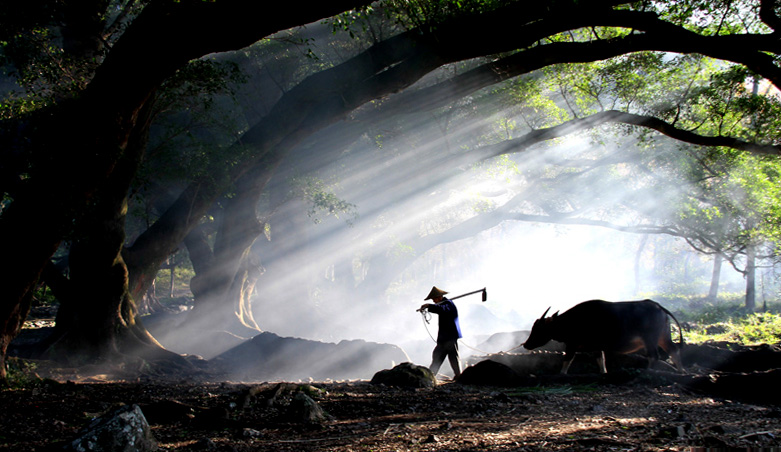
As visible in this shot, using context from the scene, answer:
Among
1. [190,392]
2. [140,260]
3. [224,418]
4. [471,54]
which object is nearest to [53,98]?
[140,260]

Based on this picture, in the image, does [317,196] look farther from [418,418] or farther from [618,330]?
[418,418]

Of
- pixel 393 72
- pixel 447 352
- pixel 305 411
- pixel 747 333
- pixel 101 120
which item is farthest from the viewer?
pixel 747 333

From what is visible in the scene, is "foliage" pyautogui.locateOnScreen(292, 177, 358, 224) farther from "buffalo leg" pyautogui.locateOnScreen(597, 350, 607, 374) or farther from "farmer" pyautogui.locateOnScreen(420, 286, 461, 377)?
"buffalo leg" pyautogui.locateOnScreen(597, 350, 607, 374)

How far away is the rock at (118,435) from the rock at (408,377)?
457 cm

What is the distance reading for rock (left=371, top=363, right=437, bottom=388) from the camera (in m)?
7.53

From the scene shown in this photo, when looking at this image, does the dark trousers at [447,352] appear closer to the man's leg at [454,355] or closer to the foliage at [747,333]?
the man's leg at [454,355]

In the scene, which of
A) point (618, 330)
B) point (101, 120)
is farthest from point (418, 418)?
point (101, 120)

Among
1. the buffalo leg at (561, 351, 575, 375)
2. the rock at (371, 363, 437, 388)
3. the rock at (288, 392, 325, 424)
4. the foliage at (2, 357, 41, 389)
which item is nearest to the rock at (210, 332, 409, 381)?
the foliage at (2, 357, 41, 389)

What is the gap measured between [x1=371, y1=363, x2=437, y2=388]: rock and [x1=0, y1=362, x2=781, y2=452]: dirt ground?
291 millimetres

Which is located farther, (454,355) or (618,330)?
(454,355)

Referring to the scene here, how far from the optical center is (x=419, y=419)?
494 centimetres

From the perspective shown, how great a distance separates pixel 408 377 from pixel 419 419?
274 cm

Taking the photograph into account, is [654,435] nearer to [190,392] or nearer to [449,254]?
[190,392]

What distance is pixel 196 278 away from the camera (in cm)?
1819
